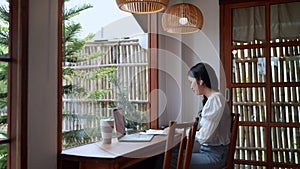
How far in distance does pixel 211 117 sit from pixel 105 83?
122cm

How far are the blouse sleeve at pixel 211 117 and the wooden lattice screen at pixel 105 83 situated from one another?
0.91m

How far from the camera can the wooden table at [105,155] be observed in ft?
6.84

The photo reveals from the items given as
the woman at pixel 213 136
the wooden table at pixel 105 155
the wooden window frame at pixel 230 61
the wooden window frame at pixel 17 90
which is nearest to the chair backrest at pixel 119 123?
the wooden table at pixel 105 155

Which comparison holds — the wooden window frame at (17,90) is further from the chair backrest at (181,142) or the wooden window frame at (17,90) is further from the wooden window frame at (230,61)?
the wooden window frame at (230,61)

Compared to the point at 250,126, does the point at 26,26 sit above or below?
above

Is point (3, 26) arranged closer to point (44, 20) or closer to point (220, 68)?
point (44, 20)

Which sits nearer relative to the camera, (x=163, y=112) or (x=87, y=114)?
(x=87, y=114)

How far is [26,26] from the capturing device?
192 cm

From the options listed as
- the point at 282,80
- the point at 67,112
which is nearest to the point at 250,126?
the point at 282,80

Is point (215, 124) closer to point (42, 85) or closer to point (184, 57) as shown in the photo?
point (42, 85)

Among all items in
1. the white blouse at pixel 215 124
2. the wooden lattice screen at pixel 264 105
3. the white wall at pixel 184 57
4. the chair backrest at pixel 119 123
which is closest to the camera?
the white blouse at pixel 215 124

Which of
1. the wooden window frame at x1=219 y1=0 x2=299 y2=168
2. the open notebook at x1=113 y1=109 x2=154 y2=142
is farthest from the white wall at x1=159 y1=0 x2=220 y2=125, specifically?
the open notebook at x1=113 y1=109 x2=154 y2=142

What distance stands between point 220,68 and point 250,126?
68 centimetres

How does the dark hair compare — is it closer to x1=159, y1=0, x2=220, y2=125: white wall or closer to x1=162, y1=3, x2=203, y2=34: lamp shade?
x1=162, y1=3, x2=203, y2=34: lamp shade
